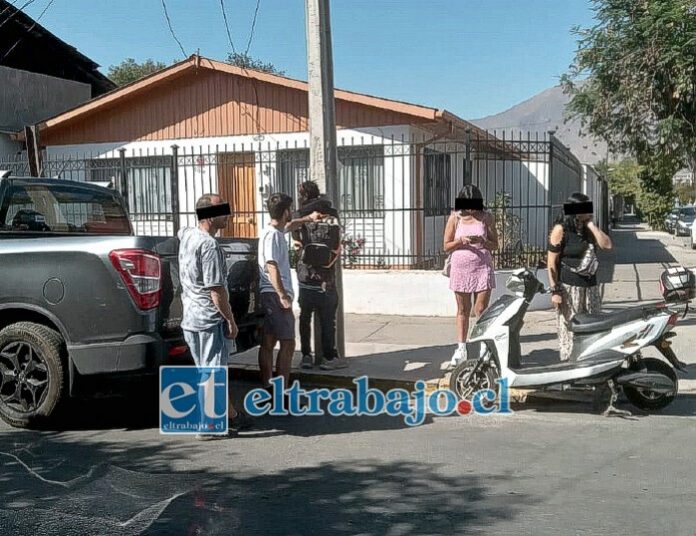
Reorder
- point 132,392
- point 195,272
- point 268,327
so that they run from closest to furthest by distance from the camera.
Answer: point 195,272 < point 268,327 < point 132,392

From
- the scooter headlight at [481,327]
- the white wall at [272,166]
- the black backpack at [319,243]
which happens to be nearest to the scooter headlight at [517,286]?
the scooter headlight at [481,327]

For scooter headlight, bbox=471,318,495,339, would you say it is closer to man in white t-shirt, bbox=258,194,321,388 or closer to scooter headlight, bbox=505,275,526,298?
scooter headlight, bbox=505,275,526,298

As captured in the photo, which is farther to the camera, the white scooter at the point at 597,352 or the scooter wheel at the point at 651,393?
the scooter wheel at the point at 651,393

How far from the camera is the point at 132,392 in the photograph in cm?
711

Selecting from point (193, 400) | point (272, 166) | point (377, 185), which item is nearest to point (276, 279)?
point (193, 400)

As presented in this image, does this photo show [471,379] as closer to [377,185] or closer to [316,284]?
[316,284]

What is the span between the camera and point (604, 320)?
6.11 meters

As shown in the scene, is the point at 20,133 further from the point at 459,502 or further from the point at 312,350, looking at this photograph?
the point at 459,502

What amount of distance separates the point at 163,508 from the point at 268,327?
7.48 ft

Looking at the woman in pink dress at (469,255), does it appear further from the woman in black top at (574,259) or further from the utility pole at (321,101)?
the utility pole at (321,101)

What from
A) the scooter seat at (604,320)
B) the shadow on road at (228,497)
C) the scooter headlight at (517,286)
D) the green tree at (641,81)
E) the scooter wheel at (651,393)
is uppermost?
the green tree at (641,81)

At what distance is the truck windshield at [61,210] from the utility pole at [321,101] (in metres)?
1.94

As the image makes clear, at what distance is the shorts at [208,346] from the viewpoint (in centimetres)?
554

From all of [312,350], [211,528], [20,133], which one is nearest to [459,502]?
[211,528]
